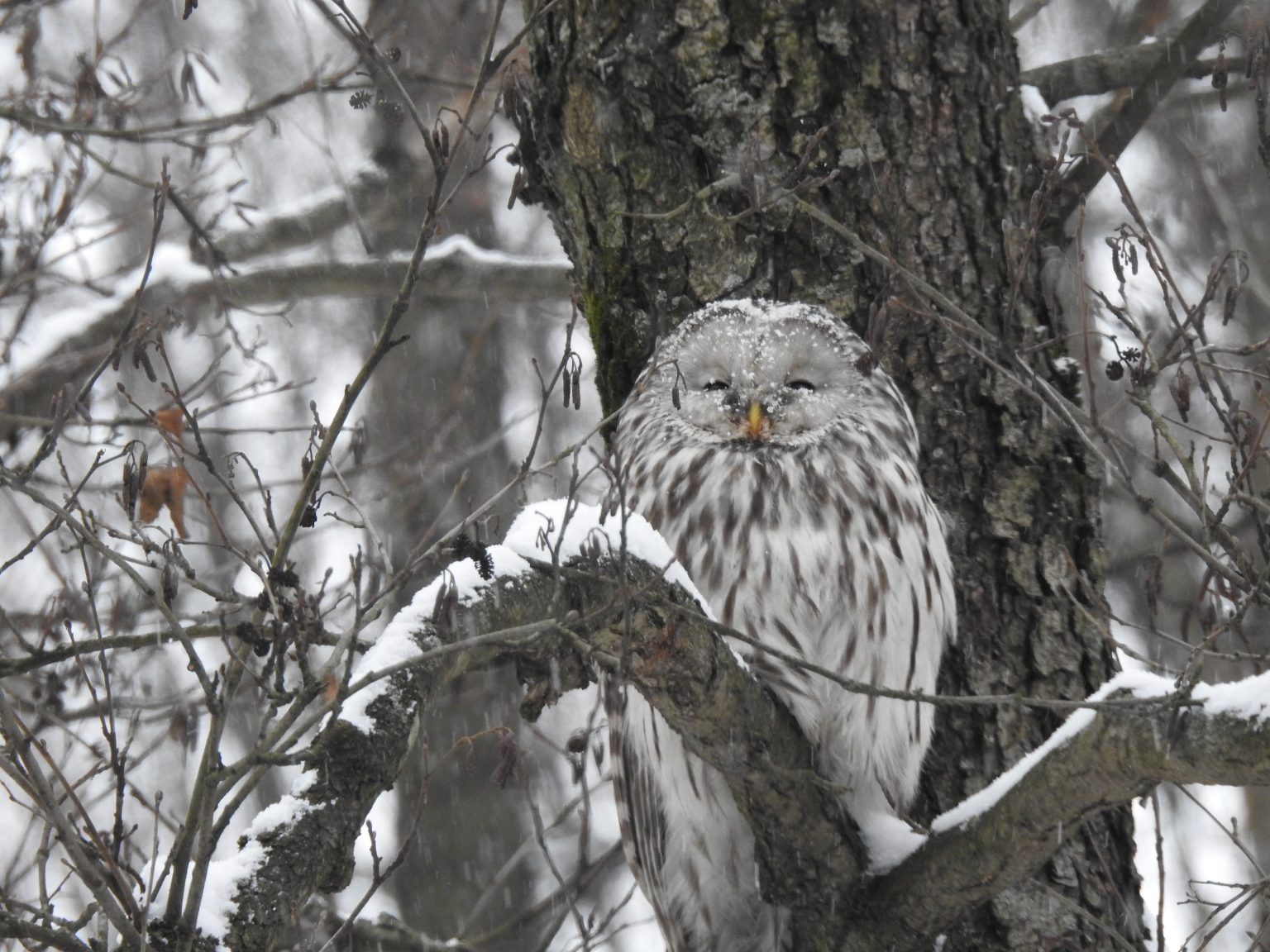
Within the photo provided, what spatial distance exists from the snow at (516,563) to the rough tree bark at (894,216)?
132 cm

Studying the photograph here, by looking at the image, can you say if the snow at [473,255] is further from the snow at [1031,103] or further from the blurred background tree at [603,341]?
the snow at [1031,103]

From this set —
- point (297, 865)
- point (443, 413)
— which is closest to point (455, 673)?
point (297, 865)

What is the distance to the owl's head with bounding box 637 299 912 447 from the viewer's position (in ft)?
12.3

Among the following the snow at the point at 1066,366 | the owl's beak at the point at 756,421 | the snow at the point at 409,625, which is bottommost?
the snow at the point at 409,625

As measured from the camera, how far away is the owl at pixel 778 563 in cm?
346

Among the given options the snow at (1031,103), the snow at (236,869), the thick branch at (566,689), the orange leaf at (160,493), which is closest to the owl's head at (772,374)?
the snow at (1031,103)

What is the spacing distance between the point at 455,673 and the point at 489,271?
3.23 meters

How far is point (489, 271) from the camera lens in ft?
17.5

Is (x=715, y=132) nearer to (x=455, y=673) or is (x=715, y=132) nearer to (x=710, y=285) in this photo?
(x=710, y=285)

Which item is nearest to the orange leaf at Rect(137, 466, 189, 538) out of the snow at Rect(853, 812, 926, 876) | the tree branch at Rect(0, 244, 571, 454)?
the tree branch at Rect(0, 244, 571, 454)

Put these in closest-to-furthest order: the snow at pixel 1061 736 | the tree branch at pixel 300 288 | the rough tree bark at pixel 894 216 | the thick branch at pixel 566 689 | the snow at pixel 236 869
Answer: the snow at pixel 236 869, the thick branch at pixel 566 689, the snow at pixel 1061 736, the rough tree bark at pixel 894 216, the tree branch at pixel 300 288

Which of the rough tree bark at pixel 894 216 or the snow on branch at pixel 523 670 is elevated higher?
the rough tree bark at pixel 894 216

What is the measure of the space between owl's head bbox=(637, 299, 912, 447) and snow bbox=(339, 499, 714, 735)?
1114mm

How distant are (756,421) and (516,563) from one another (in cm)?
143
